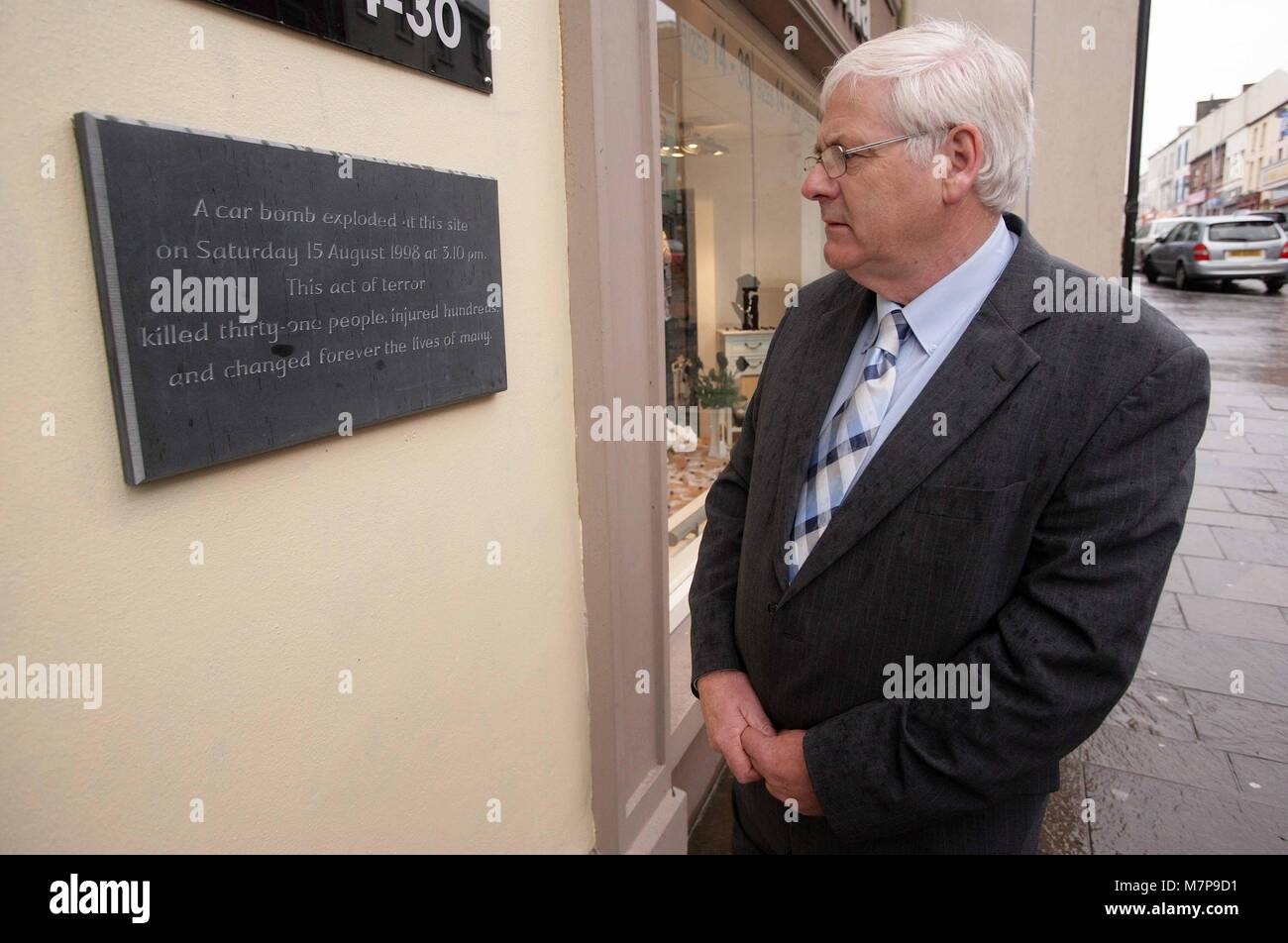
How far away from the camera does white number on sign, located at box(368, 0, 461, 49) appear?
62.5 inches

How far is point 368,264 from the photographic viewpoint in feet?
4.99

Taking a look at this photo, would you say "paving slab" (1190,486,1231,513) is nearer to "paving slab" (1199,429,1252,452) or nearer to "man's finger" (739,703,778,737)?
"paving slab" (1199,429,1252,452)

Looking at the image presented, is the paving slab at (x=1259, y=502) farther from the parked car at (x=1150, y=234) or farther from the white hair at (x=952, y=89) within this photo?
the parked car at (x=1150, y=234)

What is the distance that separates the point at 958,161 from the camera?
1.53 m

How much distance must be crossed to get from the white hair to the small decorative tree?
347 cm

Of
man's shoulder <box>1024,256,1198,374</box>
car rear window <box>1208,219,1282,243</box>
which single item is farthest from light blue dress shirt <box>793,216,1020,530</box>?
car rear window <box>1208,219,1282,243</box>

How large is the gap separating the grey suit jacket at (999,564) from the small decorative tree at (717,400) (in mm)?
3537

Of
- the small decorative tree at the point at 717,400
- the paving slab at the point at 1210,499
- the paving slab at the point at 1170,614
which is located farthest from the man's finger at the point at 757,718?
the paving slab at the point at 1210,499

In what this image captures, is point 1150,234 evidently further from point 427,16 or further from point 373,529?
point 373,529

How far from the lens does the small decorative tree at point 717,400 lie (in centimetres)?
513

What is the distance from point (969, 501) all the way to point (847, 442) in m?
0.28
